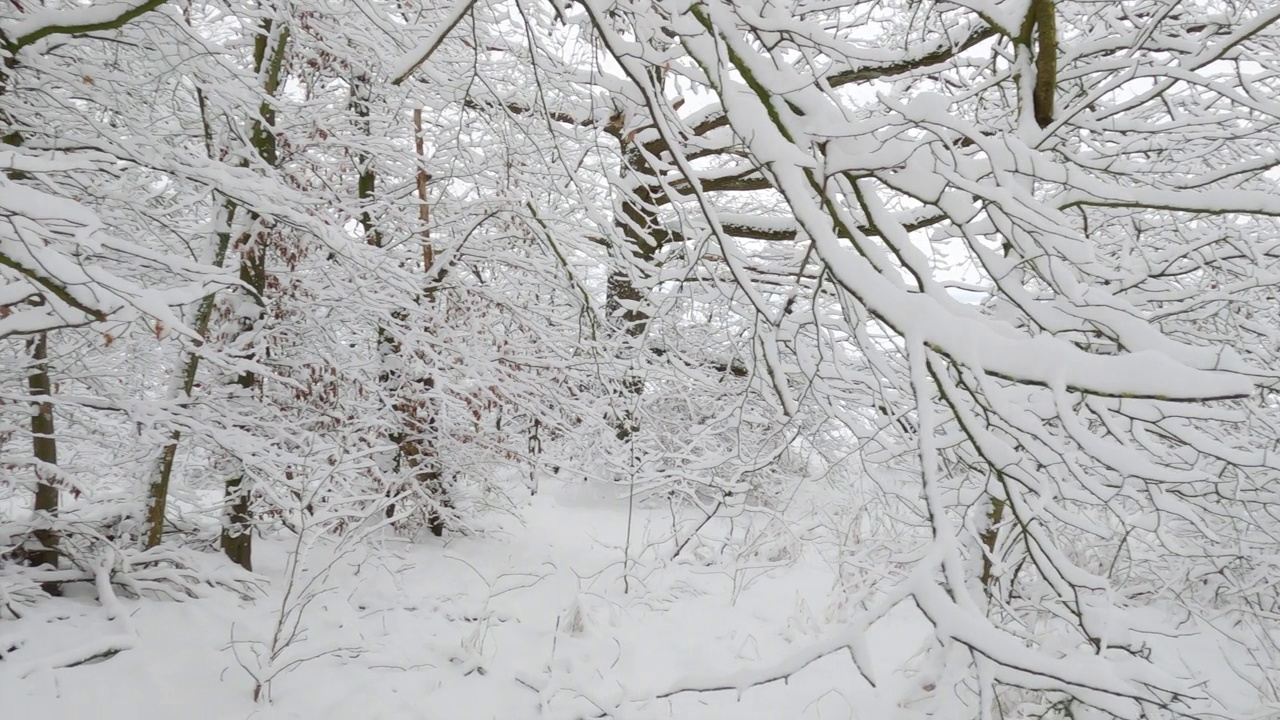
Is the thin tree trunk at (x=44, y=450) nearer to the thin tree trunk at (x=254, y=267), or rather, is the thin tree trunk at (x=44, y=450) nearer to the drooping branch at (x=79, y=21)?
the thin tree trunk at (x=254, y=267)

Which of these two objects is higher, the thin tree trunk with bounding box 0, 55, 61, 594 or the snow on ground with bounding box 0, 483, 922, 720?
the thin tree trunk with bounding box 0, 55, 61, 594

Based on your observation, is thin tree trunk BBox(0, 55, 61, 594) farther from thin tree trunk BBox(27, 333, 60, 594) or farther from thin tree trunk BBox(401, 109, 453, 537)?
thin tree trunk BBox(401, 109, 453, 537)

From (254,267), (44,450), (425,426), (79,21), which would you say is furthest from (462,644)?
(79,21)

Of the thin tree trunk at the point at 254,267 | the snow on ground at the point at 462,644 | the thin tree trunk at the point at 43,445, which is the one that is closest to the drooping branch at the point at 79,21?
the thin tree trunk at the point at 43,445

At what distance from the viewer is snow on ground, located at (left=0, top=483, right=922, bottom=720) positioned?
3016 millimetres

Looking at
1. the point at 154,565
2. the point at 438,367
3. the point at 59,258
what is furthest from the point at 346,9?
the point at 154,565

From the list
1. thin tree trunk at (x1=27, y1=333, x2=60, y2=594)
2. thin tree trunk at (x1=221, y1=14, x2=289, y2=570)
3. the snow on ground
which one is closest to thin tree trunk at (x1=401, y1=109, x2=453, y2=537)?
the snow on ground

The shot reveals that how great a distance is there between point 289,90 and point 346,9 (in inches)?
50.3

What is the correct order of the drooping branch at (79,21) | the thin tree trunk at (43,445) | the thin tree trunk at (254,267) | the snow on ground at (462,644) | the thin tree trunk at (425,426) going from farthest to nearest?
the thin tree trunk at (425,426)
the thin tree trunk at (254,267)
the thin tree trunk at (43,445)
the snow on ground at (462,644)
the drooping branch at (79,21)

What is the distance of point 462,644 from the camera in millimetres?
3760

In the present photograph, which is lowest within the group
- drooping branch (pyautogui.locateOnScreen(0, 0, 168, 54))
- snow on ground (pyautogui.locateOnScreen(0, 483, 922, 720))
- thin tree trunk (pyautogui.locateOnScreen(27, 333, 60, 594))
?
snow on ground (pyautogui.locateOnScreen(0, 483, 922, 720))

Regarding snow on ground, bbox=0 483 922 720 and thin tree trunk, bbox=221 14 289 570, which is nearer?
snow on ground, bbox=0 483 922 720

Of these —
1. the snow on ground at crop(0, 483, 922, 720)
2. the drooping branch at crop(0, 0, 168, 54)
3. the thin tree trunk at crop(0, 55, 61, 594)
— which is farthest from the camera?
the thin tree trunk at crop(0, 55, 61, 594)

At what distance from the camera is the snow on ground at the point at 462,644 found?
3016 mm
